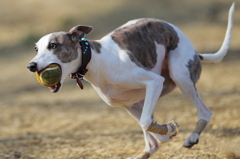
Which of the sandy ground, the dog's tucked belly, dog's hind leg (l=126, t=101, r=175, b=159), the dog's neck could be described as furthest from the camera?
the sandy ground

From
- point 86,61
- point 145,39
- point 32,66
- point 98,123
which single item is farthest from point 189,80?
point 98,123

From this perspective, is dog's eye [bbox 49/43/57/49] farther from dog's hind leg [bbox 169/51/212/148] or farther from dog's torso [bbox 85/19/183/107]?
dog's hind leg [bbox 169/51/212/148]

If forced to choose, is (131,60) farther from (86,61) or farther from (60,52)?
(60,52)

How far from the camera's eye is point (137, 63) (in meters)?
5.18

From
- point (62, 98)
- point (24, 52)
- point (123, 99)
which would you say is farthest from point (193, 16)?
point (123, 99)

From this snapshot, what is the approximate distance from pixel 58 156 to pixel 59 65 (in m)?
2.39

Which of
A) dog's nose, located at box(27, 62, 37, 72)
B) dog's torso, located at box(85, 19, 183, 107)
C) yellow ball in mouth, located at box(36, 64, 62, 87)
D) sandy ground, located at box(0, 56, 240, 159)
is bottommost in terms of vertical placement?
sandy ground, located at box(0, 56, 240, 159)

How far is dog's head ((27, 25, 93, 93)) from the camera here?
4.48 m

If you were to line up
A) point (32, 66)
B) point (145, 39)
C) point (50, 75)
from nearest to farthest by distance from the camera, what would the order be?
1. point (32, 66)
2. point (50, 75)
3. point (145, 39)

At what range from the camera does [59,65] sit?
15.1ft

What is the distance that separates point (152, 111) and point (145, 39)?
1114 mm

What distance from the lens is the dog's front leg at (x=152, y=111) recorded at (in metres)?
4.99

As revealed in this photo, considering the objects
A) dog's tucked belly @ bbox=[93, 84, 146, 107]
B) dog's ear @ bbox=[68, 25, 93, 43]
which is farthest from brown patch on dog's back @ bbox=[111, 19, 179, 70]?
dog's ear @ bbox=[68, 25, 93, 43]

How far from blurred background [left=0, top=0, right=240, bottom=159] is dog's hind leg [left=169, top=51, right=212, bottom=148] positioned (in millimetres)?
494
